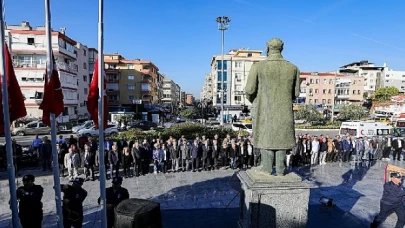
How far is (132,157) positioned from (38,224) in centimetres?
647

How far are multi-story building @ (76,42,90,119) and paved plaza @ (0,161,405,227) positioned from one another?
37.7 meters

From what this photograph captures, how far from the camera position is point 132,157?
42.9 ft

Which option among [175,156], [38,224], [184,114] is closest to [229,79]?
[184,114]

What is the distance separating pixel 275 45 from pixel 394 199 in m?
4.50

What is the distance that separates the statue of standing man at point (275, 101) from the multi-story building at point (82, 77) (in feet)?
152

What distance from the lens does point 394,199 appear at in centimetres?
659

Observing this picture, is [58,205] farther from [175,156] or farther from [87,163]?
[175,156]

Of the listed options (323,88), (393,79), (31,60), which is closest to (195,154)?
(31,60)

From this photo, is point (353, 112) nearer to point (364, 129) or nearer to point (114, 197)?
point (364, 129)

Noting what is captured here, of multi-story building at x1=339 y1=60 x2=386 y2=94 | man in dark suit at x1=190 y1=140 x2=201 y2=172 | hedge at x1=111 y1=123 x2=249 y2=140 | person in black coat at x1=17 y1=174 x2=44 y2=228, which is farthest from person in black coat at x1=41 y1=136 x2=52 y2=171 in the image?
multi-story building at x1=339 y1=60 x2=386 y2=94

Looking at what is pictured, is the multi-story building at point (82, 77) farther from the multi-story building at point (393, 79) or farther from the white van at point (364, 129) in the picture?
the multi-story building at point (393, 79)

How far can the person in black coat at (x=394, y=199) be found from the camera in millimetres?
6547

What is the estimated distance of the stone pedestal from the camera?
5188 millimetres

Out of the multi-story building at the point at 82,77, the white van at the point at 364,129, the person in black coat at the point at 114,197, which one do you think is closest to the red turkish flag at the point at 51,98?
the person in black coat at the point at 114,197
